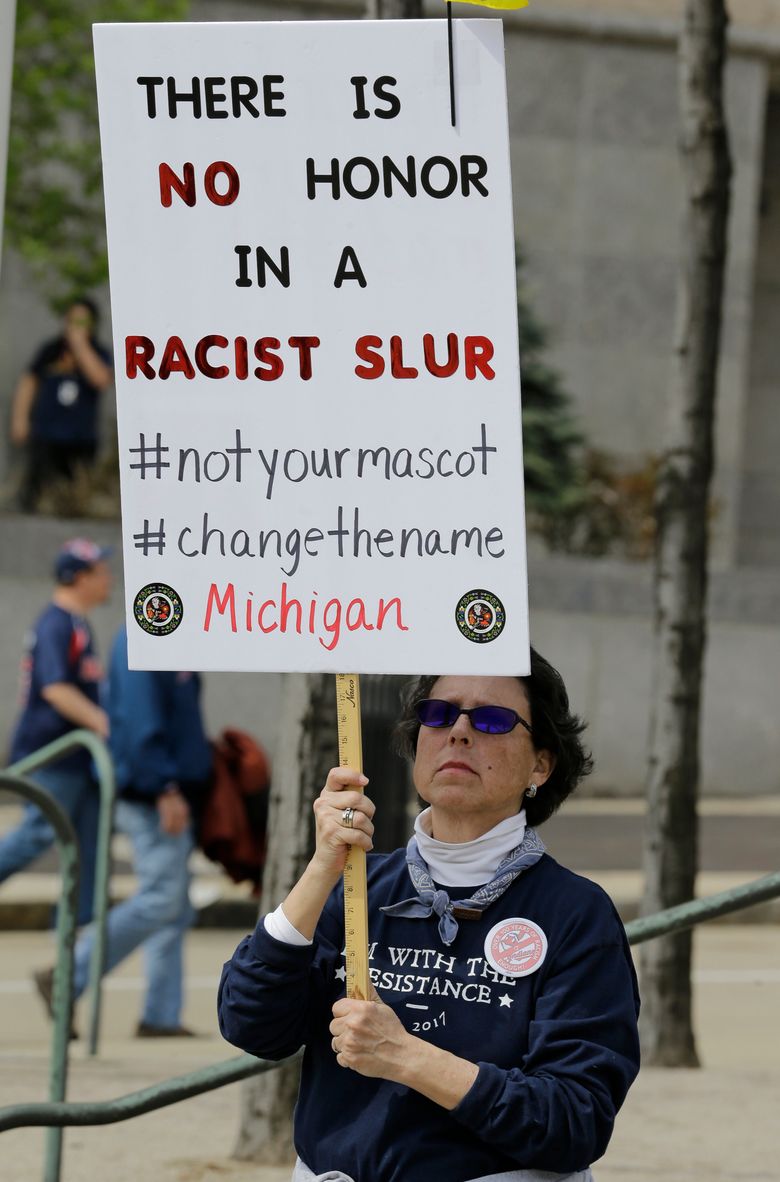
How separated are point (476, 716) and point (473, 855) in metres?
0.21

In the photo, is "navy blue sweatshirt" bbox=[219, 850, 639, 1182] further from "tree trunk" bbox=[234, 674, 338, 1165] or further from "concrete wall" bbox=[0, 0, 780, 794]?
"concrete wall" bbox=[0, 0, 780, 794]

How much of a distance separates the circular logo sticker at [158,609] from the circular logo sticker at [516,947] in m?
0.72

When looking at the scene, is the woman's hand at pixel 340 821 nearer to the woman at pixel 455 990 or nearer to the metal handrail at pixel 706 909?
the woman at pixel 455 990

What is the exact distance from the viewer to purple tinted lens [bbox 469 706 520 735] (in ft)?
10.1

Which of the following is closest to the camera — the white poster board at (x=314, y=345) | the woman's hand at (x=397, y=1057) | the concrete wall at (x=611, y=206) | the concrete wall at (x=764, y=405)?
the woman's hand at (x=397, y=1057)

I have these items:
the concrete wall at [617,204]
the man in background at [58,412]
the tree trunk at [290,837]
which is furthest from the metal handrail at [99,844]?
the concrete wall at [617,204]

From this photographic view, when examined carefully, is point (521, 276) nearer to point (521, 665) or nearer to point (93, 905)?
point (93, 905)

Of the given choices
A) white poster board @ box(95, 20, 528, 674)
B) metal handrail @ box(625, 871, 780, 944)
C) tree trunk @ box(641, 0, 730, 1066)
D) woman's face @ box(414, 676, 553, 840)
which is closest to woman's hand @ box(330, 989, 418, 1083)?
woman's face @ box(414, 676, 553, 840)

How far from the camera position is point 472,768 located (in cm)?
304

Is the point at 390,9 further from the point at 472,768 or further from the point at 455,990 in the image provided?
the point at 455,990

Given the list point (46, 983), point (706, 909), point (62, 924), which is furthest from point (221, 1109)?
point (706, 909)

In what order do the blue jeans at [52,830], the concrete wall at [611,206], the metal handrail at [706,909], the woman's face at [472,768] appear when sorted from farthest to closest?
the concrete wall at [611,206] < the blue jeans at [52,830] < the metal handrail at [706,909] < the woman's face at [472,768]

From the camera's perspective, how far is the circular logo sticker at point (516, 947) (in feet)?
9.50

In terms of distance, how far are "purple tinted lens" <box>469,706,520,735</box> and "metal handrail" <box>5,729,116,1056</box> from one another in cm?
450
